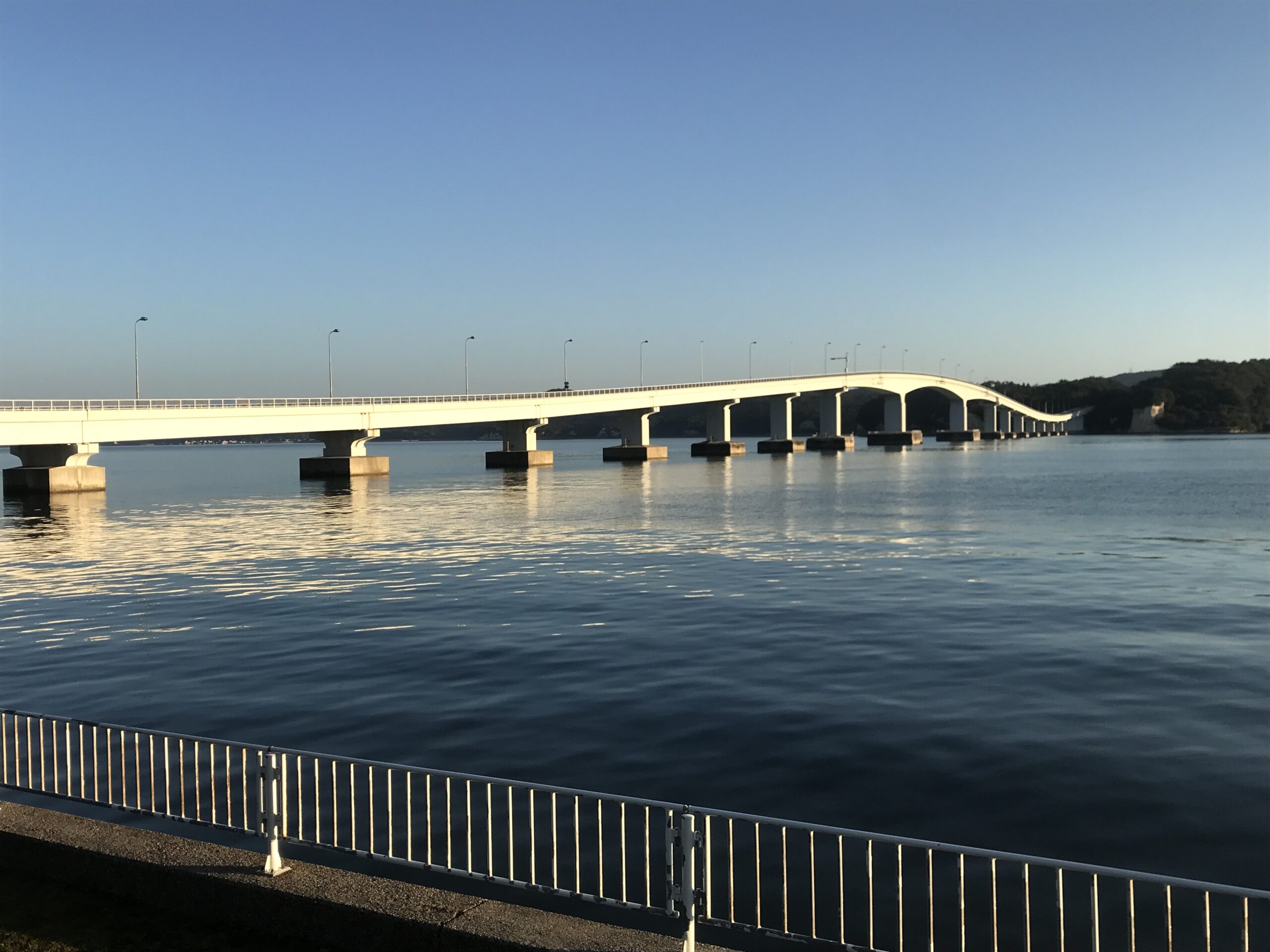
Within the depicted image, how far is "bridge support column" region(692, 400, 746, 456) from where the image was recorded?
169875mm

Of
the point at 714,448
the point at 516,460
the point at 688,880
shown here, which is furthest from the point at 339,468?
the point at 688,880

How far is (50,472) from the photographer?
82.8 metres

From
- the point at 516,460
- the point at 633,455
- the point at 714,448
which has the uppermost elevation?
the point at 714,448

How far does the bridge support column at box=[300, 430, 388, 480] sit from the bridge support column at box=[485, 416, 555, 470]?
23.6 metres

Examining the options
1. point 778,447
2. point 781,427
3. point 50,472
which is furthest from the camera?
point 781,427

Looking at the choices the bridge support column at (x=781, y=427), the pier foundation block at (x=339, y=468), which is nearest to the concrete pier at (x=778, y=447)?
the bridge support column at (x=781, y=427)

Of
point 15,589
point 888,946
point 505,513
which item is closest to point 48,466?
point 505,513

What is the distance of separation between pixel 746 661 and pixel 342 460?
3757 inches

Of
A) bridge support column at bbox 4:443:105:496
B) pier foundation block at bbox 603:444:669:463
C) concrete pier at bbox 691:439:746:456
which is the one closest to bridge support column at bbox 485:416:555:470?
pier foundation block at bbox 603:444:669:463

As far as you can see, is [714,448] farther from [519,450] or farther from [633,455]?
[519,450]

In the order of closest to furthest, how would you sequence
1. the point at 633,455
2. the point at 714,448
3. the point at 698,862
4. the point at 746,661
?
the point at 698,862 → the point at 746,661 → the point at 633,455 → the point at 714,448

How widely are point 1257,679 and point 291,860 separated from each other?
55.1 feet

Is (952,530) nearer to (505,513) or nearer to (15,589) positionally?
(505,513)

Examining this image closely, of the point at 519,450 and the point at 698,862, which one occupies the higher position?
the point at 519,450
